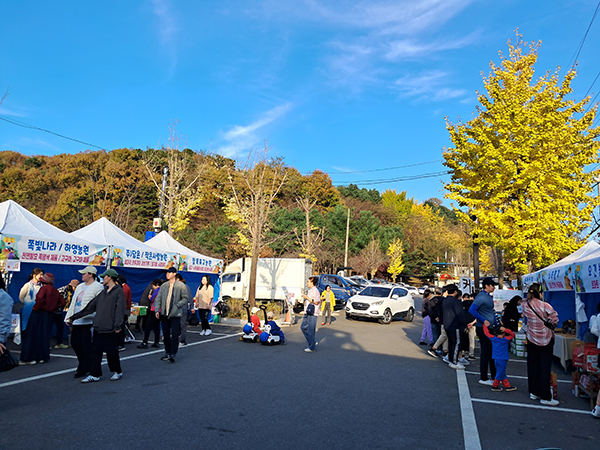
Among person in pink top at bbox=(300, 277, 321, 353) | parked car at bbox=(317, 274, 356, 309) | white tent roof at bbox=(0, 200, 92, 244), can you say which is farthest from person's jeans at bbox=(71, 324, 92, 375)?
parked car at bbox=(317, 274, 356, 309)

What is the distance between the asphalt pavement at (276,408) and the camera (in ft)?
15.4

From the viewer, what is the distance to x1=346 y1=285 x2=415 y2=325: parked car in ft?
61.5

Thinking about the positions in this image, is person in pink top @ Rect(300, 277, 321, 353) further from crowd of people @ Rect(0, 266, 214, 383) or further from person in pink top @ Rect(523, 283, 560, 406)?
person in pink top @ Rect(523, 283, 560, 406)

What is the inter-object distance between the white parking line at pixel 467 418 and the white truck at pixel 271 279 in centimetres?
1430

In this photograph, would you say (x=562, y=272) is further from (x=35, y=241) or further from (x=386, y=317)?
(x=35, y=241)

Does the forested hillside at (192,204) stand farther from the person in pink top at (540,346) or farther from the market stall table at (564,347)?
the person in pink top at (540,346)

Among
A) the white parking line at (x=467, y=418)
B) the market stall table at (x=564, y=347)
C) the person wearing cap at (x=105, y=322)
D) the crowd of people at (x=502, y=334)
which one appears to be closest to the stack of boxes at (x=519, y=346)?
the market stall table at (x=564, y=347)

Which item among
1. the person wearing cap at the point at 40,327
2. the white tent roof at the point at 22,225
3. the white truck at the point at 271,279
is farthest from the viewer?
the white truck at the point at 271,279

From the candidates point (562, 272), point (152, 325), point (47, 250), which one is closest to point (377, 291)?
point (562, 272)

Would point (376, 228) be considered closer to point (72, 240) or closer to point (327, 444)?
point (72, 240)

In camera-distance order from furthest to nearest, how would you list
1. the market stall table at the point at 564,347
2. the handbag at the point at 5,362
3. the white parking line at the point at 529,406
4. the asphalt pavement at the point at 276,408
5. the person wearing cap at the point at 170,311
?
the market stall table at the point at 564,347, the person wearing cap at the point at 170,311, the white parking line at the point at 529,406, the handbag at the point at 5,362, the asphalt pavement at the point at 276,408

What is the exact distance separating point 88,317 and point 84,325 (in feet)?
0.47

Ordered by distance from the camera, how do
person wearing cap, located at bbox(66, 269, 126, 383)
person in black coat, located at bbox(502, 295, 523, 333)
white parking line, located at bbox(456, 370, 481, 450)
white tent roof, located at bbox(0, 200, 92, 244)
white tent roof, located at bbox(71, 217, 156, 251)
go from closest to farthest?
white parking line, located at bbox(456, 370, 481, 450)
person wearing cap, located at bbox(66, 269, 126, 383)
person in black coat, located at bbox(502, 295, 523, 333)
white tent roof, located at bbox(0, 200, 92, 244)
white tent roof, located at bbox(71, 217, 156, 251)

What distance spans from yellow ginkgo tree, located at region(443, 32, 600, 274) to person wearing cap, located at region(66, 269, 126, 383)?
14887 mm
